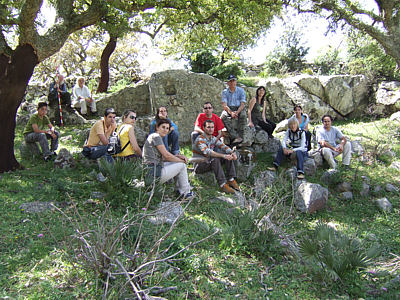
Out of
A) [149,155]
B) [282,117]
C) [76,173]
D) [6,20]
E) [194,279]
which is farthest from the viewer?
[282,117]

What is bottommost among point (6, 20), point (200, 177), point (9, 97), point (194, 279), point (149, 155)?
point (194, 279)

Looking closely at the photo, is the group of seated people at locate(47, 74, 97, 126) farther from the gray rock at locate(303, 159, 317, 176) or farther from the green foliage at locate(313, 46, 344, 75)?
the green foliage at locate(313, 46, 344, 75)

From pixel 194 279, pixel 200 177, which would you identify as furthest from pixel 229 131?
pixel 194 279

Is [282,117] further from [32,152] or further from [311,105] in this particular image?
[32,152]

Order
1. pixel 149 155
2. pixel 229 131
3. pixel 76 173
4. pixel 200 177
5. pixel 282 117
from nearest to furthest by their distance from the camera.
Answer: pixel 149 155, pixel 76 173, pixel 200 177, pixel 229 131, pixel 282 117

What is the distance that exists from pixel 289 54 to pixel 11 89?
598 inches

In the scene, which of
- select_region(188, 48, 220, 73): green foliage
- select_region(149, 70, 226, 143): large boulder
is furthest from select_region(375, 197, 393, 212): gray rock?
select_region(188, 48, 220, 73): green foliage

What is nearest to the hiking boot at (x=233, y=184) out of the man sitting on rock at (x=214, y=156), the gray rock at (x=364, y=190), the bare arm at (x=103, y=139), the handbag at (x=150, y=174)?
the man sitting on rock at (x=214, y=156)

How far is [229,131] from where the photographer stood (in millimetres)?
7145

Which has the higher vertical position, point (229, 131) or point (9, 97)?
point (9, 97)

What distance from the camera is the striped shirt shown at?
19.1ft

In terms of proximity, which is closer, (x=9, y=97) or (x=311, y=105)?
(x=9, y=97)

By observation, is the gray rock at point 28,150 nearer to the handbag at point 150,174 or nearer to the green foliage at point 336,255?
the handbag at point 150,174

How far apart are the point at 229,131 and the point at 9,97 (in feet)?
15.5
